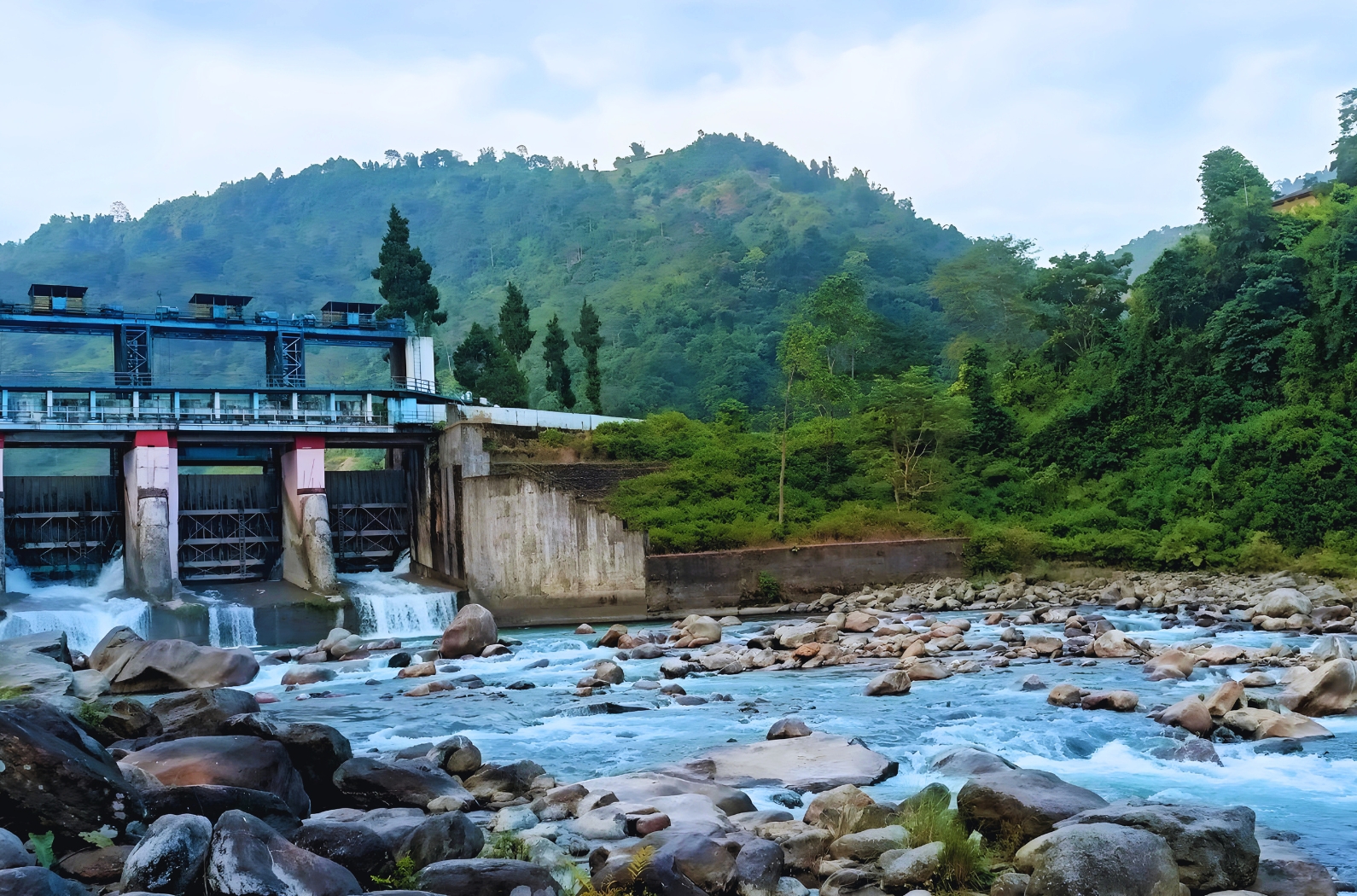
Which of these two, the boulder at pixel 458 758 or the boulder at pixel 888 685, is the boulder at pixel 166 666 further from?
the boulder at pixel 888 685

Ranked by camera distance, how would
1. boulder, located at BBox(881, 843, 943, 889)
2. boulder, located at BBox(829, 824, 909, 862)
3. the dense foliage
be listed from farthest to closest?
the dense foliage < boulder, located at BBox(829, 824, 909, 862) < boulder, located at BBox(881, 843, 943, 889)

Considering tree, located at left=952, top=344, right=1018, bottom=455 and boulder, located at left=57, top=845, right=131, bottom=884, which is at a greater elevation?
tree, located at left=952, top=344, right=1018, bottom=455

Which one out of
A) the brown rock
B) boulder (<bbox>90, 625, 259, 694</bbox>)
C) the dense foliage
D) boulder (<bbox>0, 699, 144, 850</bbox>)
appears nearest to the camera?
boulder (<bbox>0, 699, 144, 850</bbox>)

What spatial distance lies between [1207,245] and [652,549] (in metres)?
24.1

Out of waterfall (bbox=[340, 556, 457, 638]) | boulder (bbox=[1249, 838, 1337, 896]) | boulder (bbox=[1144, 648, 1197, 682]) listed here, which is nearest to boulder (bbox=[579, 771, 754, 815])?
boulder (bbox=[1249, 838, 1337, 896])

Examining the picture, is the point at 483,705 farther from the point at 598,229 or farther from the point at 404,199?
the point at 404,199

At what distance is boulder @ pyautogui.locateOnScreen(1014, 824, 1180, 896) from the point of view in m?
7.16

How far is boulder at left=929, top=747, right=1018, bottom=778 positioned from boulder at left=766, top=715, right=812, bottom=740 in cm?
178

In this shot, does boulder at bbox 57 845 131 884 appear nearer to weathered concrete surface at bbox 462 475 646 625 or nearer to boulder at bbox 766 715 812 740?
boulder at bbox 766 715 812 740

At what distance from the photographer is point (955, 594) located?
103 ft

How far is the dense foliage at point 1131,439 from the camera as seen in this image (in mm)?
32625

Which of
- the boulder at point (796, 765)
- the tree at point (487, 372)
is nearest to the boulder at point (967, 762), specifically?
the boulder at point (796, 765)

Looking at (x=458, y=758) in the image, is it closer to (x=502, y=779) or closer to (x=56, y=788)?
(x=502, y=779)

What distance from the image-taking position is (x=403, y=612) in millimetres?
31875
